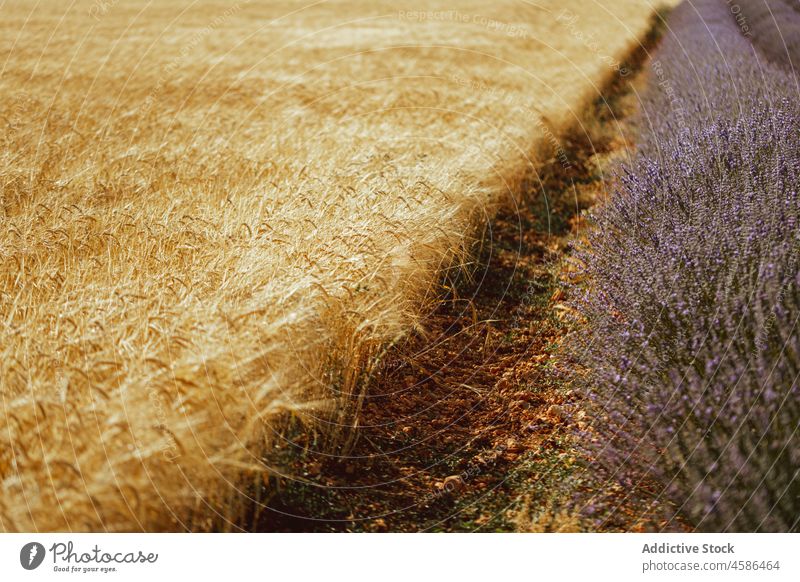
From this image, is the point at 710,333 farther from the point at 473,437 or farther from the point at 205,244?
the point at 205,244

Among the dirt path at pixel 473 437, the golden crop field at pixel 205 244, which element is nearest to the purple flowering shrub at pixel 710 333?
the dirt path at pixel 473 437

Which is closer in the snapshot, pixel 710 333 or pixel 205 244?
pixel 710 333

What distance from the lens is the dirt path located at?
2703 mm

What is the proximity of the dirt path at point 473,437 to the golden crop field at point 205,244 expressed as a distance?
21 centimetres

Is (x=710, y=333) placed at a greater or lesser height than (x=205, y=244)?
lesser

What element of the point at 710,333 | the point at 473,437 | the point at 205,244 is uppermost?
the point at 205,244

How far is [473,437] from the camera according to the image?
3227 millimetres

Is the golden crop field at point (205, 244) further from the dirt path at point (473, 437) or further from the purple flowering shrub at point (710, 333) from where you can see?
the purple flowering shrub at point (710, 333)

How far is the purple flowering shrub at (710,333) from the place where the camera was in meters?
2.34

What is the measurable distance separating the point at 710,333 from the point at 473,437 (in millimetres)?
1204

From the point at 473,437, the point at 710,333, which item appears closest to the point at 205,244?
the point at 473,437

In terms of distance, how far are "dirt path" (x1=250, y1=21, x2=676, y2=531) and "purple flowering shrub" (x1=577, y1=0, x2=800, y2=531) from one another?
0.97ft
